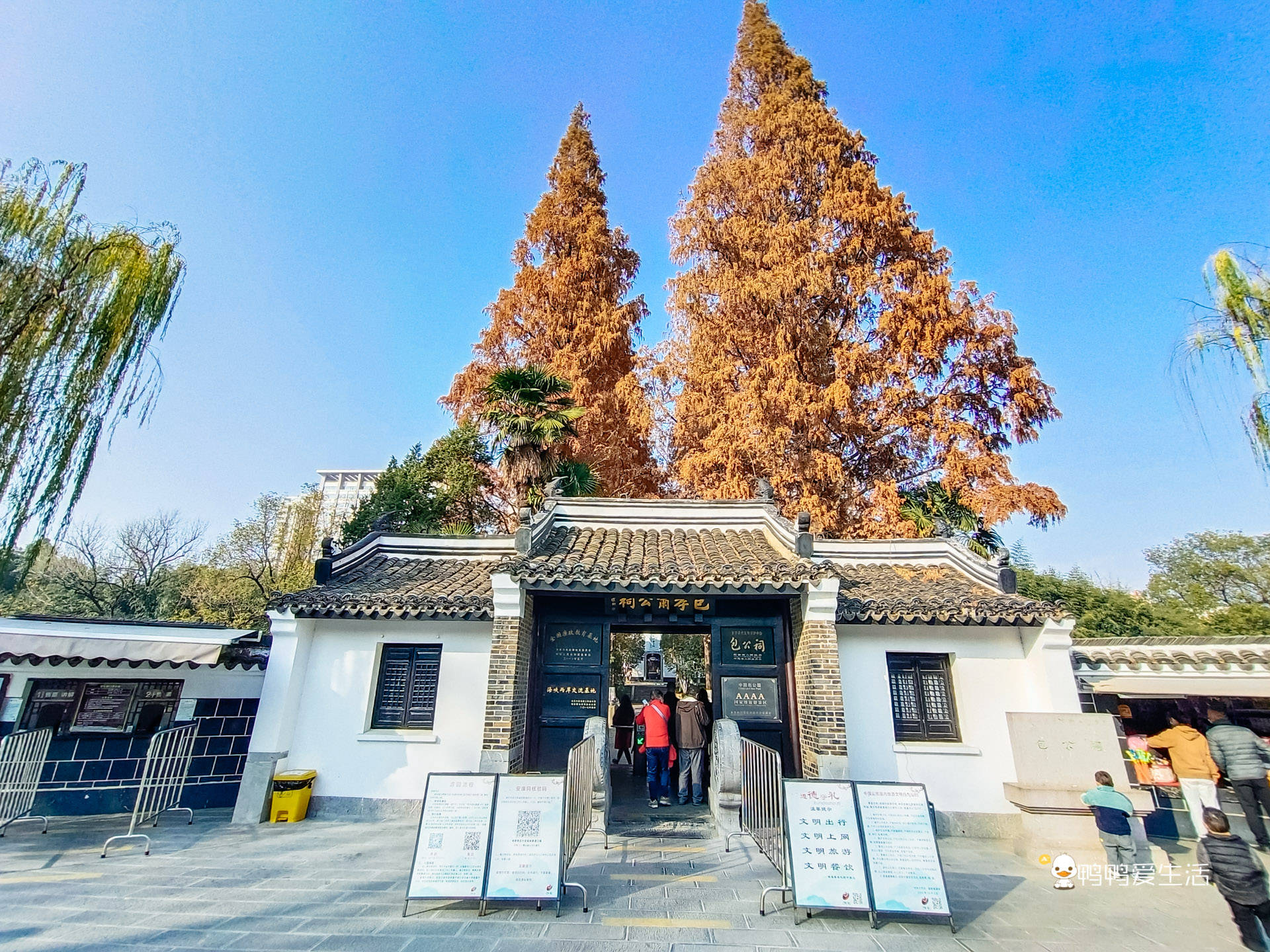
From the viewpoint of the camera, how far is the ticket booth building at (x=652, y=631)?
302 inches

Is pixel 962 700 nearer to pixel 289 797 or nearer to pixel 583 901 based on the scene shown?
pixel 583 901

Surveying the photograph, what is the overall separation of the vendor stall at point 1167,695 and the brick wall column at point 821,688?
14.3ft

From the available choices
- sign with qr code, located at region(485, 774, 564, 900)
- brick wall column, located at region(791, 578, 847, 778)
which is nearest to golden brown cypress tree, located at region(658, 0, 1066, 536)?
brick wall column, located at region(791, 578, 847, 778)

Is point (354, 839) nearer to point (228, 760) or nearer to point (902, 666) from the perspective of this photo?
point (228, 760)

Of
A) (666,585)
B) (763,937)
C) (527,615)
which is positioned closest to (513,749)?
(527,615)

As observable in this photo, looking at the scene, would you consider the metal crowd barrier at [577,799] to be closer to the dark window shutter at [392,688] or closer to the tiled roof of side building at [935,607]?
the dark window shutter at [392,688]

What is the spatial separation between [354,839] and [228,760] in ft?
11.2

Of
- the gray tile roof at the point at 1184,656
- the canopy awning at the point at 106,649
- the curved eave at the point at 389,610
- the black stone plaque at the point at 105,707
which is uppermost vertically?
the curved eave at the point at 389,610

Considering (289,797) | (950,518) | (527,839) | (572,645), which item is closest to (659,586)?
(572,645)

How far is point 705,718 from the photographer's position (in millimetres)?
9031

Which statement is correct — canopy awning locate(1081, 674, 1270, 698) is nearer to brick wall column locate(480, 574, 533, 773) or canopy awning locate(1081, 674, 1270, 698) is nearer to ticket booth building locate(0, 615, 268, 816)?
brick wall column locate(480, 574, 533, 773)

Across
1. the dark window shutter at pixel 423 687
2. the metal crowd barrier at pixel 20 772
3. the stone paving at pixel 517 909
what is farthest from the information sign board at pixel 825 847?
the metal crowd barrier at pixel 20 772

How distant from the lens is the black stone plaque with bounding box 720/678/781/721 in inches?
328

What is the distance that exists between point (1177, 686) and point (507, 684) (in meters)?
9.64
